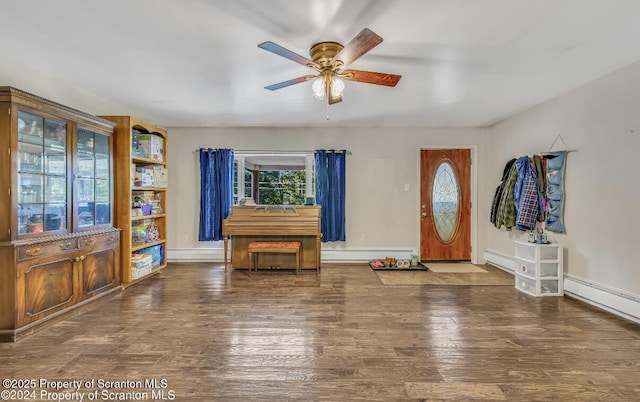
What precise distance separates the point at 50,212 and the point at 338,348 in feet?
9.25

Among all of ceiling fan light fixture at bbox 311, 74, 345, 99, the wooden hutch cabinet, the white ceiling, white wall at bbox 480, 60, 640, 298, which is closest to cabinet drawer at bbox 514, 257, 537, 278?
white wall at bbox 480, 60, 640, 298

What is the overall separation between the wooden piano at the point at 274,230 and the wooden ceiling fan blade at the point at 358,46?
2641 mm

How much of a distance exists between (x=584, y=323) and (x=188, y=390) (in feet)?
10.8

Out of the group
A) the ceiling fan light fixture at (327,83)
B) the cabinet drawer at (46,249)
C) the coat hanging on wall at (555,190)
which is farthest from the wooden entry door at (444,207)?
the cabinet drawer at (46,249)

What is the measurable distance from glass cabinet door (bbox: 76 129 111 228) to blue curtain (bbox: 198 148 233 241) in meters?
1.55

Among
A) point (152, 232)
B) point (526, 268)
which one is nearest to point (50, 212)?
point (152, 232)

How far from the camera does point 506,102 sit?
366 cm

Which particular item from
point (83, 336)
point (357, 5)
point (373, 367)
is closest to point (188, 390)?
point (373, 367)

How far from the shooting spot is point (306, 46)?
228 centimetres

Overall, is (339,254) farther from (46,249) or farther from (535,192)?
(46,249)

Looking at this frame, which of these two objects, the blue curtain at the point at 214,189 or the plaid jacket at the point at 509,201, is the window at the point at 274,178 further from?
the plaid jacket at the point at 509,201

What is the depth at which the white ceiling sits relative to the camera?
6.03 feet

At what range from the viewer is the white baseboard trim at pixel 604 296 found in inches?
104

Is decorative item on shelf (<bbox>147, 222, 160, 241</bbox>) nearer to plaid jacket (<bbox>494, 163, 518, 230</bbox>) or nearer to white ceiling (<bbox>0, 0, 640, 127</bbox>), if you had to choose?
white ceiling (<bbox>0, 0, 640, 127</bbox>)
